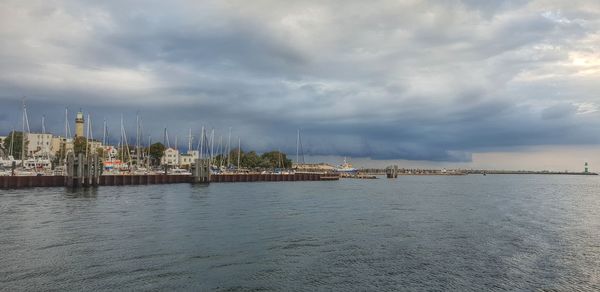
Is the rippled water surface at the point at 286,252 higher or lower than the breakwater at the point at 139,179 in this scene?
lower

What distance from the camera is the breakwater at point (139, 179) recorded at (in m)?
88.6

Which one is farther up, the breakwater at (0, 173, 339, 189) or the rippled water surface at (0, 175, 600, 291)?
the breakwater at (0, 173, 339, 189)

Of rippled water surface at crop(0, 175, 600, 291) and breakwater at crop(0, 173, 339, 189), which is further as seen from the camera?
breakwater at crop(0, 173, 339, 189)

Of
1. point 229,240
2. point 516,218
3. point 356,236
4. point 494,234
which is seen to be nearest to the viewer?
point 229,240

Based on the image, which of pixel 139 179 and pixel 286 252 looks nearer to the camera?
pixel 286 252

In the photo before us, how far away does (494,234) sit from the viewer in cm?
4059

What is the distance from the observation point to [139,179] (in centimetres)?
11650

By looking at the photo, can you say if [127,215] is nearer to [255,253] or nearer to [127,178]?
[255,253]

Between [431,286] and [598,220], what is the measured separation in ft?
141

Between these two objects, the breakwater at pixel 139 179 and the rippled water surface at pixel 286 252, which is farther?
the breakwater at pixel 139 179

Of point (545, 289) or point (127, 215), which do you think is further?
point (127, 215)

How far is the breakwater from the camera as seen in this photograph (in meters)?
88.6

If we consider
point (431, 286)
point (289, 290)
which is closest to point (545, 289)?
point (431, 286)

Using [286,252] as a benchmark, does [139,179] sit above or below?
above
